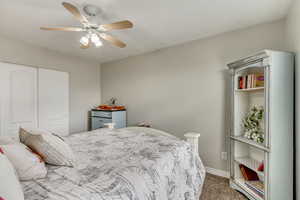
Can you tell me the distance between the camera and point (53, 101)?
338cm

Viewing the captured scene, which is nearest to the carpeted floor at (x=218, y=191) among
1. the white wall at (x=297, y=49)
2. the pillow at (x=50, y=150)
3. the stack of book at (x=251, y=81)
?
the white wall at (x=297, y=49)

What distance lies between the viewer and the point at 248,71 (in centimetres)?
231

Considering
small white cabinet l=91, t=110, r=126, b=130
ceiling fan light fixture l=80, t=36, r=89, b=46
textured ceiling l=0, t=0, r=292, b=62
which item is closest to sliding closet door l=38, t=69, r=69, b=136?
small white cabinet l=91, t=110, r=126, b=130

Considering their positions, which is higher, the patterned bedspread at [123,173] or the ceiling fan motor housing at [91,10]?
the ceiling fan motor housing at [91,10]

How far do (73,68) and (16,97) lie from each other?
131 centimetres

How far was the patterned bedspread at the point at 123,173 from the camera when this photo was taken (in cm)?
85

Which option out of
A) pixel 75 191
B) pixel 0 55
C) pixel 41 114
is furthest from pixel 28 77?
pixel 75 191

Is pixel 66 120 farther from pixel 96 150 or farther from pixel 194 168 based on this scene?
pixel 194 168

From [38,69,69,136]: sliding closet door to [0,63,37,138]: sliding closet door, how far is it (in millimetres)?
119

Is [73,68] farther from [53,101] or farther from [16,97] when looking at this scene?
[16,97]

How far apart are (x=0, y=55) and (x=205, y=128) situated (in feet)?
12.2

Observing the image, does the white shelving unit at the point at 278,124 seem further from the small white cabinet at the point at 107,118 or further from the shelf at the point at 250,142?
the small white cabinet at the point at 107,118

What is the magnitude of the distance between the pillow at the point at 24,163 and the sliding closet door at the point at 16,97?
239 cm

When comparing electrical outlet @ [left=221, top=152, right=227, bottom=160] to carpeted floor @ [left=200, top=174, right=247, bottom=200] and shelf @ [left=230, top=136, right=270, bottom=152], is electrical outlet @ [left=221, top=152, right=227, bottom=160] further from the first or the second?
shelf @ [left=230, top=136, right=270, bottom=152]
